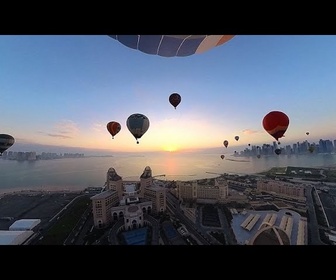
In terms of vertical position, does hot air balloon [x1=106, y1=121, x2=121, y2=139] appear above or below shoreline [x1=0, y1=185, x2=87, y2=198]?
above

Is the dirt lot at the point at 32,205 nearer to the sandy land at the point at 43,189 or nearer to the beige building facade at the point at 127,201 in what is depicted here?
the sandy land at the point at 43,189

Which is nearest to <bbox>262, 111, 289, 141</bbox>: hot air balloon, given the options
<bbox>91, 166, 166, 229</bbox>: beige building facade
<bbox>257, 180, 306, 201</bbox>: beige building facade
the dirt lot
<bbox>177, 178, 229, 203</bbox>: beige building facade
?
<bbox>177, 178, 229, 203</bbox>: beige building facade

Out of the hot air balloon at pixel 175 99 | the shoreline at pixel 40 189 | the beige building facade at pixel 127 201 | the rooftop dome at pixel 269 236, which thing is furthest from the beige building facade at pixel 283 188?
the shoreline at pixel 40 189

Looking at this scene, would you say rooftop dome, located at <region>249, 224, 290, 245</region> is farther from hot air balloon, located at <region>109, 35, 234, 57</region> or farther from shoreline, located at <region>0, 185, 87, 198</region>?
shoreline, located at <region>0, 185, 87, 198</region>

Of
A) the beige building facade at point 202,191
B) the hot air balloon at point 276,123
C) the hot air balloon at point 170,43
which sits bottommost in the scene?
the beige building facade at point 202,191

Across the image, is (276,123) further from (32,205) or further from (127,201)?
(32,205)
